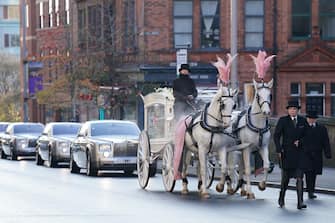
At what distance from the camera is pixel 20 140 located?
44.4m

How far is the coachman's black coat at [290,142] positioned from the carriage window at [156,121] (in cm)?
551

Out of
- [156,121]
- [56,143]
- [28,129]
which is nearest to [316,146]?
[156,121]

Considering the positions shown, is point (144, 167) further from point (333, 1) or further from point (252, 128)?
point (333, 1)

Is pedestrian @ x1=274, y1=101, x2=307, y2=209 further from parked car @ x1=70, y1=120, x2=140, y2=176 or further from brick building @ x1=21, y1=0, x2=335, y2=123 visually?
brick building @ x1=21, y1=0, x2=335, y2=123

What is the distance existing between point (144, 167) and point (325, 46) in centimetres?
2931

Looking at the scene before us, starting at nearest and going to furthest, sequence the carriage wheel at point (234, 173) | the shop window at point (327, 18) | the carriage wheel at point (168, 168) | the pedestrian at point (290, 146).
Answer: the pedestrian at point (290, 146) < the carriage wheel at point (234, 173) < the carriage wheel at point (168, 168) < the shop window at point (327, 18)

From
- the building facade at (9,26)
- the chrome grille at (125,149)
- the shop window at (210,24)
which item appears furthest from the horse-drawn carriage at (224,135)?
the building facade at (9,26)

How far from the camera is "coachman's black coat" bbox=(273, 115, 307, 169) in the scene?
19547mm

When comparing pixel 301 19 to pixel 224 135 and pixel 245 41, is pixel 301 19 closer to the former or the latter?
pixel 245 41

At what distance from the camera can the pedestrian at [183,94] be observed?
75.0 ft

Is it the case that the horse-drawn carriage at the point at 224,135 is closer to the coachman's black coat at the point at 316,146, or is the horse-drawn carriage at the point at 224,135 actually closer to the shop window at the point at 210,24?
the coachman's black coat at the point at 316,146

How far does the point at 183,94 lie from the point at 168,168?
1.62 m

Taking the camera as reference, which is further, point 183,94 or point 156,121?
point 156,121

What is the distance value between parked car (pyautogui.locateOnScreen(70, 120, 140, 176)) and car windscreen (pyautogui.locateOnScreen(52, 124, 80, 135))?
697 centimetres
